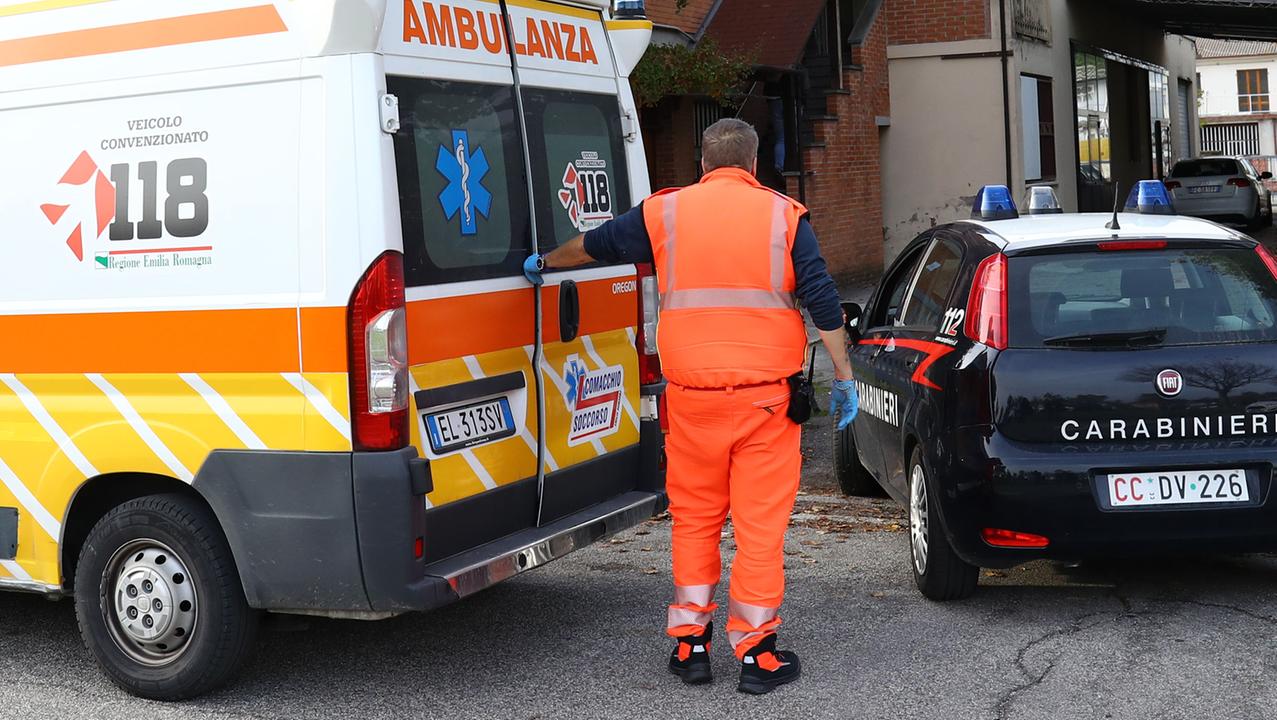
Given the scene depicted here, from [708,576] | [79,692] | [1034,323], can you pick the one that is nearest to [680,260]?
[708,576]

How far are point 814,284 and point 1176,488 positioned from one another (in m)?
1.55

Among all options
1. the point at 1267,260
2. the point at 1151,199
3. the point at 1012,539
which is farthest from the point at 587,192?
the point at 1151,199

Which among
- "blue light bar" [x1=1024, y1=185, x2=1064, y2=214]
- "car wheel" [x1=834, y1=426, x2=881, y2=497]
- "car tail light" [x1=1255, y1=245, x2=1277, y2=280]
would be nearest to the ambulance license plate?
"car tail light" [x1=1255, y1=245, x2=1277, y2=280]

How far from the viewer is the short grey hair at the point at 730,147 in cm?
500

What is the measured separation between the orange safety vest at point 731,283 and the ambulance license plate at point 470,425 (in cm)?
62

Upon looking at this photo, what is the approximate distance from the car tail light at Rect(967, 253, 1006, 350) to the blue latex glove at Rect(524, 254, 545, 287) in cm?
163

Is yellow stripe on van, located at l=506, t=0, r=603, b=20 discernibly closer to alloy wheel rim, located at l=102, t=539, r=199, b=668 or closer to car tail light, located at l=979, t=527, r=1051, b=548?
alloy wheel rim, located at l=102, t=539, r=199, b=668

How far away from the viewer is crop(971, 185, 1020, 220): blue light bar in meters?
6.77

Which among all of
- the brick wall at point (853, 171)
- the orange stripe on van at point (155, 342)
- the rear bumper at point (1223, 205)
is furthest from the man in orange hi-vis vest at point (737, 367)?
the rear bumper at point (1223, 205)

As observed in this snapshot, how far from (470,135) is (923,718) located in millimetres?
2365

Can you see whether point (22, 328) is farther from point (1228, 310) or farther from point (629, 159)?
point (1228, 310)

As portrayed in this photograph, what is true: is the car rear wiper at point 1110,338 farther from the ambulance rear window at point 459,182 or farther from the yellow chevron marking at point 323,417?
the yellow chevron marking at point 323,417

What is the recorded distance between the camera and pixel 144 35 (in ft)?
15.6

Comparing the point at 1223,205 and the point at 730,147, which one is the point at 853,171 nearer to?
the point at 1223,205
